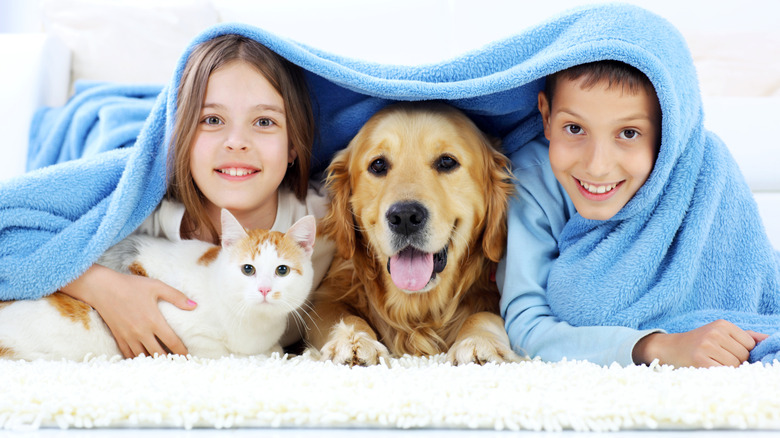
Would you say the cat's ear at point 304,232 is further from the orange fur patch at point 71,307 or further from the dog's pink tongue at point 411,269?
the orange fur patch at point 71,307

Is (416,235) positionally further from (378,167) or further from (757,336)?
(757,336)

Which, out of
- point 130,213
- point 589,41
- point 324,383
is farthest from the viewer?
point 130,213

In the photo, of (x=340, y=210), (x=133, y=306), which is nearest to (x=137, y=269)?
(x=133, y=306)

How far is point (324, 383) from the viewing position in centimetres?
115

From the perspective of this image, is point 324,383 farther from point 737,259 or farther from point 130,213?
point 737,259

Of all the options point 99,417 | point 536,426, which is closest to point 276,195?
point 99,417

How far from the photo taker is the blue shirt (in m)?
1.55

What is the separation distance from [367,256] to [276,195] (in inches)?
17.5

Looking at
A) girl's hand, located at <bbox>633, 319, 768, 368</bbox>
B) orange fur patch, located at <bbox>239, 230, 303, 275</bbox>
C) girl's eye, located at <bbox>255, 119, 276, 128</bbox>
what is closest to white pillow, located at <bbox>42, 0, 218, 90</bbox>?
girl's eye, located at <bbox>255, 119, 276, 128</bbox>

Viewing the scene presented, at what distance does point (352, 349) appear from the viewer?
1592mm

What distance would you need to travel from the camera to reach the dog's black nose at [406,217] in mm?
1640

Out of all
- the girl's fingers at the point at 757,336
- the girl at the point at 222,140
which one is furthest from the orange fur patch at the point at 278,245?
the girl's fingers at the point at 757,336

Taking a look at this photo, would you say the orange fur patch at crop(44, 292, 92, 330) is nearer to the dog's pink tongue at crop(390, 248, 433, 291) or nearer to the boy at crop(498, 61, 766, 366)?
the dog's pink tongue at crop(390, 248, 433, 291)

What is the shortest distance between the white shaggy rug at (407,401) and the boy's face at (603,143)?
1.95 ft
